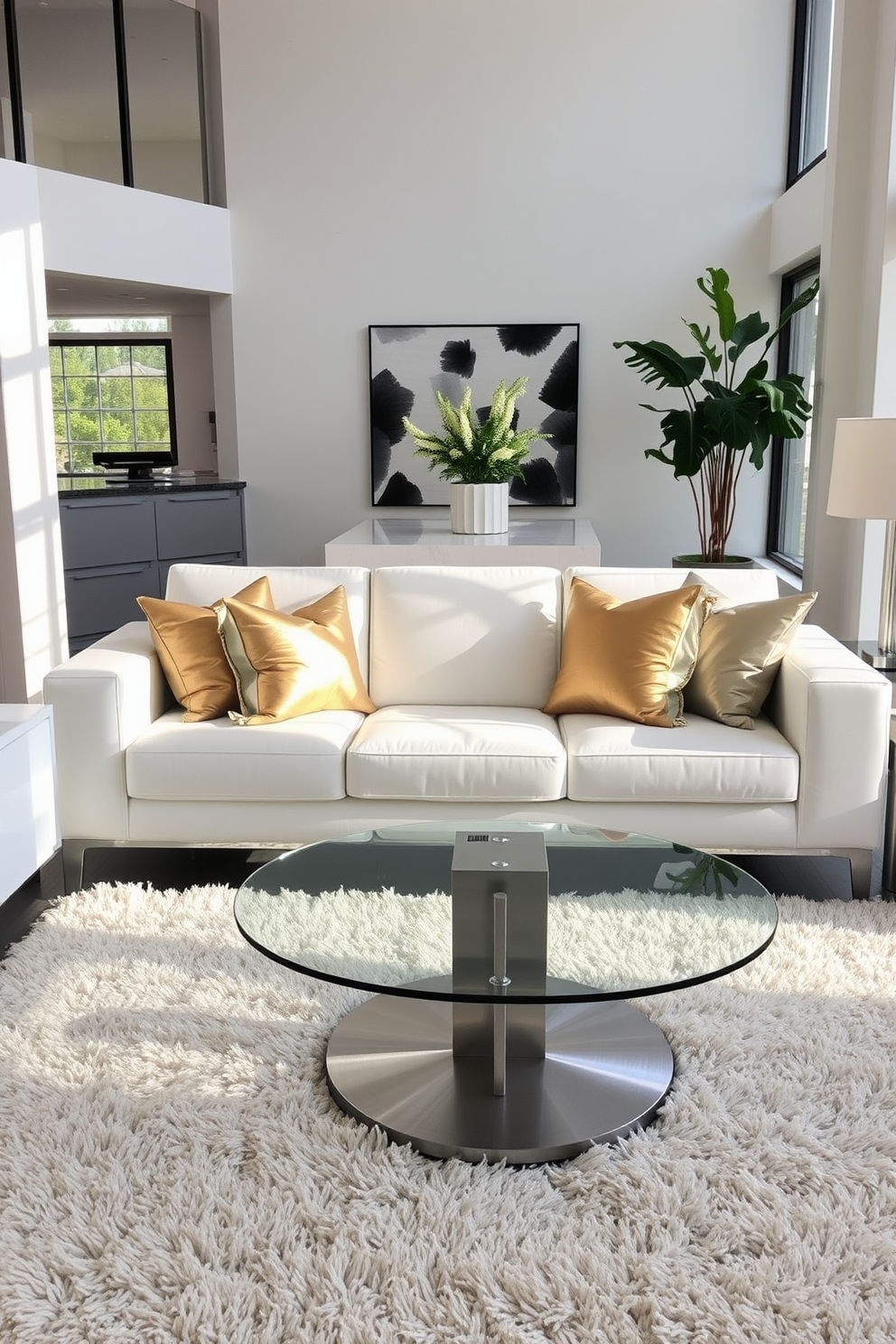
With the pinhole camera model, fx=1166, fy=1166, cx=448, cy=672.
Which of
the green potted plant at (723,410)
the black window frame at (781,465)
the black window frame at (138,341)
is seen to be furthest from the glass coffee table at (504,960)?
the black window frame at (138,341)

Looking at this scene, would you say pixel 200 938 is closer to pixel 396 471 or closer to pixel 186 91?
pixel 396 471

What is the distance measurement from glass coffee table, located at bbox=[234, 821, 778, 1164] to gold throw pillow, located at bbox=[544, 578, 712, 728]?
3.13ft

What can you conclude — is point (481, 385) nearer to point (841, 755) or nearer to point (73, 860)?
point (841, 755)

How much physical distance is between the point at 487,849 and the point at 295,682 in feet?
4.67

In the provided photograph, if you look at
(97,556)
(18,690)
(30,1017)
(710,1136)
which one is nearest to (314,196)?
(97,556)

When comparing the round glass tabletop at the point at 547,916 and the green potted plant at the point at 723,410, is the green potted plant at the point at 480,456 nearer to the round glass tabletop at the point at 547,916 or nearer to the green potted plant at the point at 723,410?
the green potted plant at the point at 723,410

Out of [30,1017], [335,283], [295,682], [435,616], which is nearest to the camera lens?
[30,1017]

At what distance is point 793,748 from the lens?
3289 millimetres

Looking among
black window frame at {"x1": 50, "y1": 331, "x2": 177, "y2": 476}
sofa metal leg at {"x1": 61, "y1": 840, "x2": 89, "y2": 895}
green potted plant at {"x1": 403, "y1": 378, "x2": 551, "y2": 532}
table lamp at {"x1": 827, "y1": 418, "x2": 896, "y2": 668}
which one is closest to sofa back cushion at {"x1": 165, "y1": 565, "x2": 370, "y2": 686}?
sofa metal leg at {"x1": 61, "y1": 840, "x2": 89, "y2": 895}

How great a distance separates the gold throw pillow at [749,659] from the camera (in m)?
3.46

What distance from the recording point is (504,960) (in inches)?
80.3

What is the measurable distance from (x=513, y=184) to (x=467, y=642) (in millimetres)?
3977

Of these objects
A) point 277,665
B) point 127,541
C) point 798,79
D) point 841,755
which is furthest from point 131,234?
point 841,755

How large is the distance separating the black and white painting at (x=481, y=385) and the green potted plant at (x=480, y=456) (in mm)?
1561
